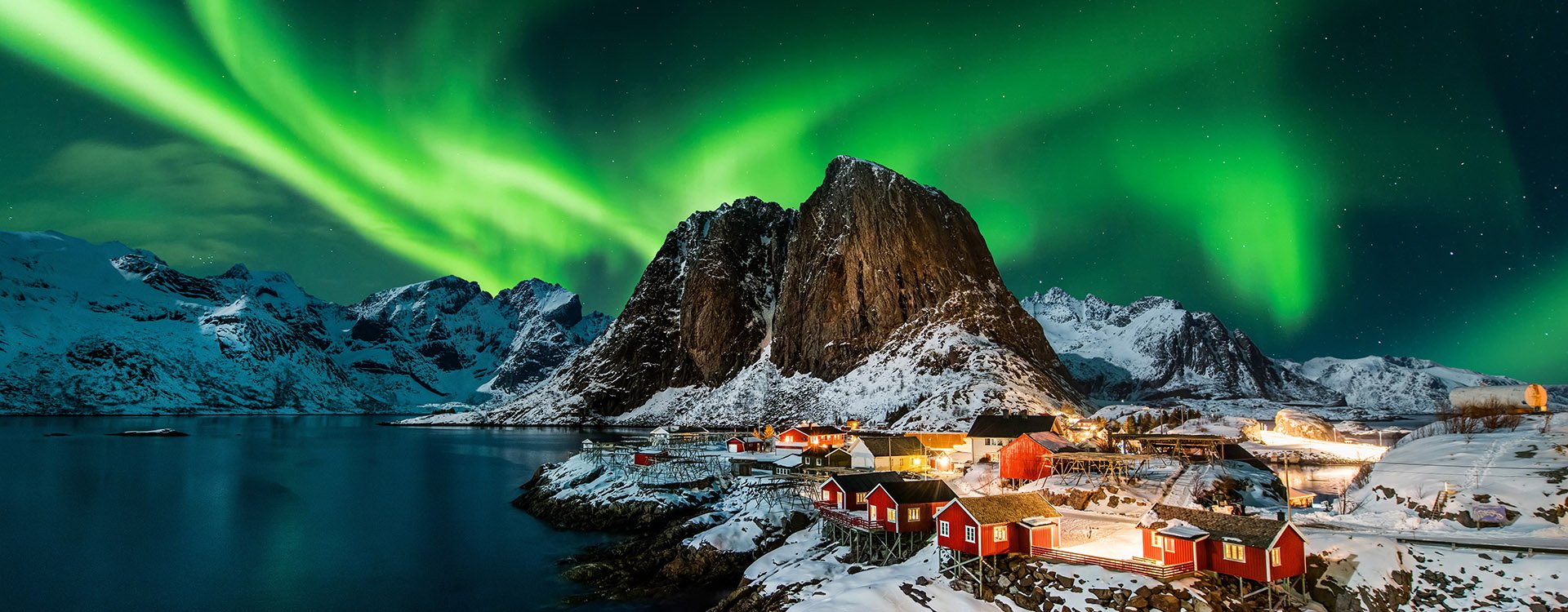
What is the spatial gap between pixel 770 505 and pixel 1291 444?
75894mm

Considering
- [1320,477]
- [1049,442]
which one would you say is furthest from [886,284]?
[1049,442]

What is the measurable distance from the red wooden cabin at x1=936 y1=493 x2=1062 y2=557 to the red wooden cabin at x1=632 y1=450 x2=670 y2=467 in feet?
146

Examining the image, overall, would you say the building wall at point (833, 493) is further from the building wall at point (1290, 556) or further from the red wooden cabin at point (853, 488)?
the building wall at point (1290, 556)

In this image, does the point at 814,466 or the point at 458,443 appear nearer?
the point at 814,466

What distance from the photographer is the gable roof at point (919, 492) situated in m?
42.2

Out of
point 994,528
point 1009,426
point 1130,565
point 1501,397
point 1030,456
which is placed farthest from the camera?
point 1009,426

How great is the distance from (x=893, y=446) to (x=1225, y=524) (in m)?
36.8

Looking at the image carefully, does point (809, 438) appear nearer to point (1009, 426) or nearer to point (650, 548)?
point (1009, 426)

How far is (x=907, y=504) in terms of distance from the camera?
42031 millimetres

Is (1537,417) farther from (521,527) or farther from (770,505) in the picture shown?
(521,527)

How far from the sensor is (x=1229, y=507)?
1684 inches

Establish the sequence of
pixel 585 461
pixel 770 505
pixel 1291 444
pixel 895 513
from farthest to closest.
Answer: pixel 1291 444
pixel 585 461
pixel 770 505
pixel 895 513

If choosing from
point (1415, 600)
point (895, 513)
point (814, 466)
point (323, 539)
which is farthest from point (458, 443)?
point (1415, 600)

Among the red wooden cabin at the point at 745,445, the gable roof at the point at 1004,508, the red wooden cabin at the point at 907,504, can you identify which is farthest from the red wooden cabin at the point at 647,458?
the gable roof at the point at 1004,508
